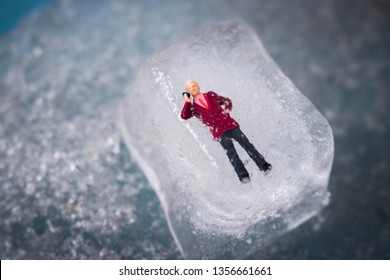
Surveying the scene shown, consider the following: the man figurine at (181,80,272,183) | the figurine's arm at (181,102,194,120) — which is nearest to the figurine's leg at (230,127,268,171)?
the man figurine at (181,80,272,183)

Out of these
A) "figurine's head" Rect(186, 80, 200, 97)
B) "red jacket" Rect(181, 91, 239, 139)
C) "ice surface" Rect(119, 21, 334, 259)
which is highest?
"figurine's head" Rect(186, 80, 200, 97)

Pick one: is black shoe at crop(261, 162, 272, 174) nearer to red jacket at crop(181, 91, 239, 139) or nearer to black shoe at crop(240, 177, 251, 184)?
black shoe at crop(240, 177, 251, 184)

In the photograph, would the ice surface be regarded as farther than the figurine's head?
Yes

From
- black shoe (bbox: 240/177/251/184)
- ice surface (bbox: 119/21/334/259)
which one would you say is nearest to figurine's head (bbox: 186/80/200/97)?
ice surface (bbox: 119/21/334/259)

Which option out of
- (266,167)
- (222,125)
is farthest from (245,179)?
(222,125)

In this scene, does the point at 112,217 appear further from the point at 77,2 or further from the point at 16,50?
the point at 77,2

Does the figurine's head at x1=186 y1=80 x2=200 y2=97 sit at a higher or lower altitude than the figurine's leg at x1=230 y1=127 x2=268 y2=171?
higher
